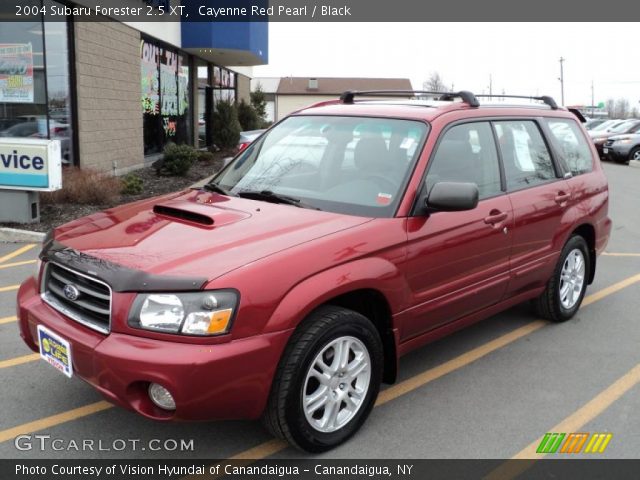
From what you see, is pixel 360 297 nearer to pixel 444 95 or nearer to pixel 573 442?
pixel 573 442

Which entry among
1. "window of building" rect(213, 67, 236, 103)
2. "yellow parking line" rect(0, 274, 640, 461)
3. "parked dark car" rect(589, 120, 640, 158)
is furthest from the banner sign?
"parked dark car" rect(589, 120, 640, 158)

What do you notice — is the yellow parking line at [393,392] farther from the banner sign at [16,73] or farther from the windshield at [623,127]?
the windshield at [623,127]

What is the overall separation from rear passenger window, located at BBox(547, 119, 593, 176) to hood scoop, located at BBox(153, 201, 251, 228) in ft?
9.80

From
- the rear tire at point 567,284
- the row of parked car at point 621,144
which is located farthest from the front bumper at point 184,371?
the row of parked car at point 621,144

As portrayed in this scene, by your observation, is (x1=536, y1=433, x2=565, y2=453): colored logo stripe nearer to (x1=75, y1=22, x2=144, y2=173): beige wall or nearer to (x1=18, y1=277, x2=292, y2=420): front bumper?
(x1=18, y1=277, x2=292, y2=420): front bumper

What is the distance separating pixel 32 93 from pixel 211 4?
980 cm

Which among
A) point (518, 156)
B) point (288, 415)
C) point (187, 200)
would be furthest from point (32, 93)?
point (288, 415)

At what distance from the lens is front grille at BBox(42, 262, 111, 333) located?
2.96 m

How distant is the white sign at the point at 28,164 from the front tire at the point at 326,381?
6327 mm

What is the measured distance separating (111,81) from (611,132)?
21970 millimetres

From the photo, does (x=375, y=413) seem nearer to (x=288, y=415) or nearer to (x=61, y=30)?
(x=288, y=415)

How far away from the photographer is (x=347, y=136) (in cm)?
418

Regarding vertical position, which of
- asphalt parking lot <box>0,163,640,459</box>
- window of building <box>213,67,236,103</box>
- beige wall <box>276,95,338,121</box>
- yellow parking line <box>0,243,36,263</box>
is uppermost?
beige wall <box>276,95,338,121</box>

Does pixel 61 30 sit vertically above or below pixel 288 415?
above
